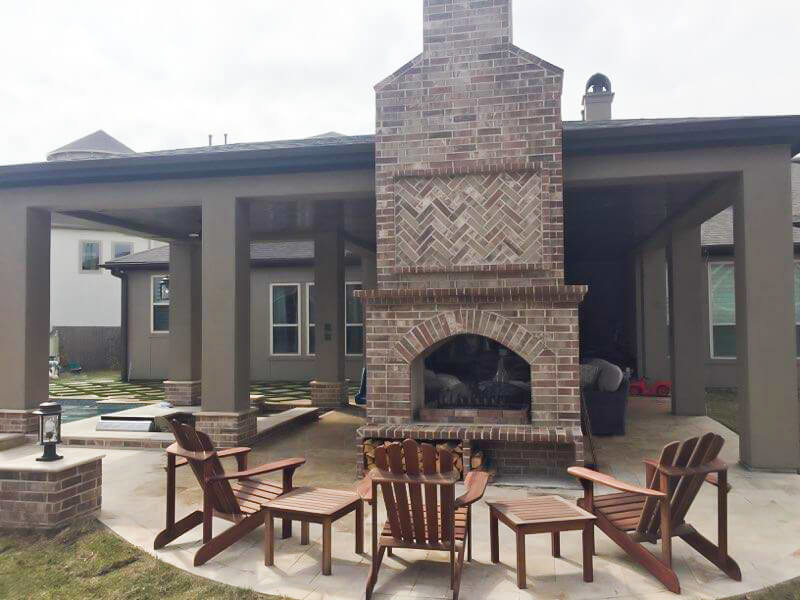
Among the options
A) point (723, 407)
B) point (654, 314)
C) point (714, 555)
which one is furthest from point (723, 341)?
point (714, 555)

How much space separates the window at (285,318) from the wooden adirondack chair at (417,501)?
13356mm

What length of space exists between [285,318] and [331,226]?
21.4 feet

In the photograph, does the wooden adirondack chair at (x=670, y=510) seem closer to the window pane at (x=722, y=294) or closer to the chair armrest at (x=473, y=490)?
the chair armrest at (x=473, y=490)

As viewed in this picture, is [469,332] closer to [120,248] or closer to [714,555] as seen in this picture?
[714,555]

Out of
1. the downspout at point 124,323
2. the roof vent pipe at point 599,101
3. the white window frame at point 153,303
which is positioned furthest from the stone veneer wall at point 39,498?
the downspout at point 124,323

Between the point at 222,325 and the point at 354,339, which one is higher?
the point at 222,325

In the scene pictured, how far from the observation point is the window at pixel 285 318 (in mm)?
16609

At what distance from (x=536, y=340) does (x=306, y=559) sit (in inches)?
125

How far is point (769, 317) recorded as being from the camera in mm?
6176

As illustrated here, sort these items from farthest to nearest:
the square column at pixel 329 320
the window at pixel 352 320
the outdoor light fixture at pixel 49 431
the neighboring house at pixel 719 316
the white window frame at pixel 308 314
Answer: the white window frame at pixel 308 314, the window at pixel 352 320, the neighboring house at pixel 719 316, the square column at pixel 329 320, the outdoor light fixture at pixel 49 431

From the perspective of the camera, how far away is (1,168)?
7.96 meters

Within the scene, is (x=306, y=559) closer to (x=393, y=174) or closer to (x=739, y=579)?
(x=739, y=579)

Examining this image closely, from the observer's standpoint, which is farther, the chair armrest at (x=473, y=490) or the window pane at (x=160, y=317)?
the window pane at (x=160, y=317)

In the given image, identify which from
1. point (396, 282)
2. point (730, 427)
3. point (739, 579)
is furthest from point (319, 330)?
point (739, 579)
